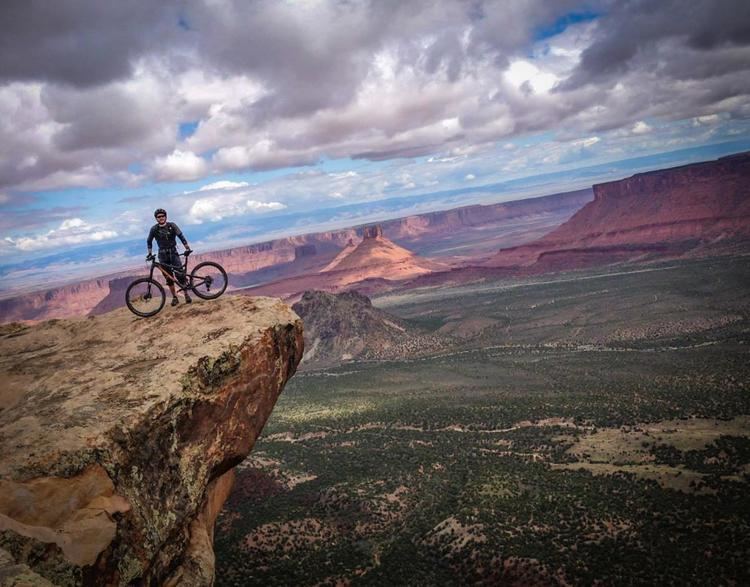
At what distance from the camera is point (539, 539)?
23875mm

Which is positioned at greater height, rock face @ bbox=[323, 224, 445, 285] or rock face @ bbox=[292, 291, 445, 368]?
rock face @ bbox=[323, 224, 445, 285]

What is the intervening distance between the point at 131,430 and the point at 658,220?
175 meters

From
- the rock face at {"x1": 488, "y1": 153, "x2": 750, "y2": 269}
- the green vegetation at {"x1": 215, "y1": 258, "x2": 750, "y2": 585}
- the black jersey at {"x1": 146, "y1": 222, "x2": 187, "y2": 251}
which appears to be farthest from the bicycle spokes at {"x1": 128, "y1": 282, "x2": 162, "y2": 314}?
the rock face at {"x1": 488, "y1": 153, "x2": 750, "y2": 269}

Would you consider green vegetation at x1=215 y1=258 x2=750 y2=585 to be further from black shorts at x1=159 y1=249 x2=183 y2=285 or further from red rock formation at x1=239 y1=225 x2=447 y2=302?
red rock formation at x1=239 y1=225 x2=447 y2=302

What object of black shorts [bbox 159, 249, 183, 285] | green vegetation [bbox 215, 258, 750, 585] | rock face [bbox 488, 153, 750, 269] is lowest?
green vegetation [bbox 215, 258, 750, 585]

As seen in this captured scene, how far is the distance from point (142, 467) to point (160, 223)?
8729 millimetres

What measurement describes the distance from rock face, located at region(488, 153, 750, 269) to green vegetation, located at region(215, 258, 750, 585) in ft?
259

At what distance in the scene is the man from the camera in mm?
17016

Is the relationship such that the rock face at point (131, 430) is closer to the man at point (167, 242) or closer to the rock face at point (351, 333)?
the man at point (167, 242)

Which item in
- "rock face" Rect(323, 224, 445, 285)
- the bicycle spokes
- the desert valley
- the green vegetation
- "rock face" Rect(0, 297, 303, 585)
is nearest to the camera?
"rock face" Rect(0, 297, 303, 585)

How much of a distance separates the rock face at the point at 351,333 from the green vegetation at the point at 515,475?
21.0 metres

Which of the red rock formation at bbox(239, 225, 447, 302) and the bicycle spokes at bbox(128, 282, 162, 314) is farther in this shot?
the red rock formation at bbox(239, 225, 447, 302)

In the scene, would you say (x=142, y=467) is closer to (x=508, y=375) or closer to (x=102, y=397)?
(x=102, y=397)

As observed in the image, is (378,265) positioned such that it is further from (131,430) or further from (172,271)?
(131,430)
